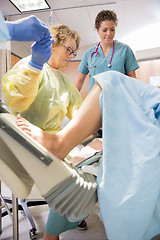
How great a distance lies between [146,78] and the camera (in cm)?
459

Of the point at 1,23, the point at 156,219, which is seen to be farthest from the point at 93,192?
the point at 1,23

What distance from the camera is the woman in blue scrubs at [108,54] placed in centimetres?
195

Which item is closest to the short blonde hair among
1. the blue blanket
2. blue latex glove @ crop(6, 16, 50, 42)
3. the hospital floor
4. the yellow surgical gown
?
the yellow surgical gown

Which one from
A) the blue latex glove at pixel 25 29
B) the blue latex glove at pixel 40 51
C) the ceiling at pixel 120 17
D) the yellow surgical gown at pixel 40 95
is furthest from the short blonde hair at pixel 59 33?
the ceiling at pixel 120 17

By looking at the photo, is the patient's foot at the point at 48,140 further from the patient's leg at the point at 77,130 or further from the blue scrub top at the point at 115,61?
the blue scrub top at the point at 115,61

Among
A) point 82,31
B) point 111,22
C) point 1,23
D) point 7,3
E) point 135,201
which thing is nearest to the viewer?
point 1,23

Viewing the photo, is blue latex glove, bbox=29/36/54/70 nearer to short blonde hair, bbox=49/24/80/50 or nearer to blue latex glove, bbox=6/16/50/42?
blue latex glove, bbox=6/16/50/42

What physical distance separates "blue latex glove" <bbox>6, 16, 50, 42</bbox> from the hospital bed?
0.89 ft

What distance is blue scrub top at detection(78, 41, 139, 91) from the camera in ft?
6.47

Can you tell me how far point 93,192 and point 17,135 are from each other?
0.95 feet

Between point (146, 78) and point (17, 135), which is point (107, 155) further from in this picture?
point (146, 78)

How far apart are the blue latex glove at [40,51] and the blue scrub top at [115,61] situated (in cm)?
101

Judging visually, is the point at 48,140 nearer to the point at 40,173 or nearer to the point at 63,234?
the point at 40,173

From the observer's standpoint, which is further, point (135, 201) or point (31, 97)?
point (31, 97)
